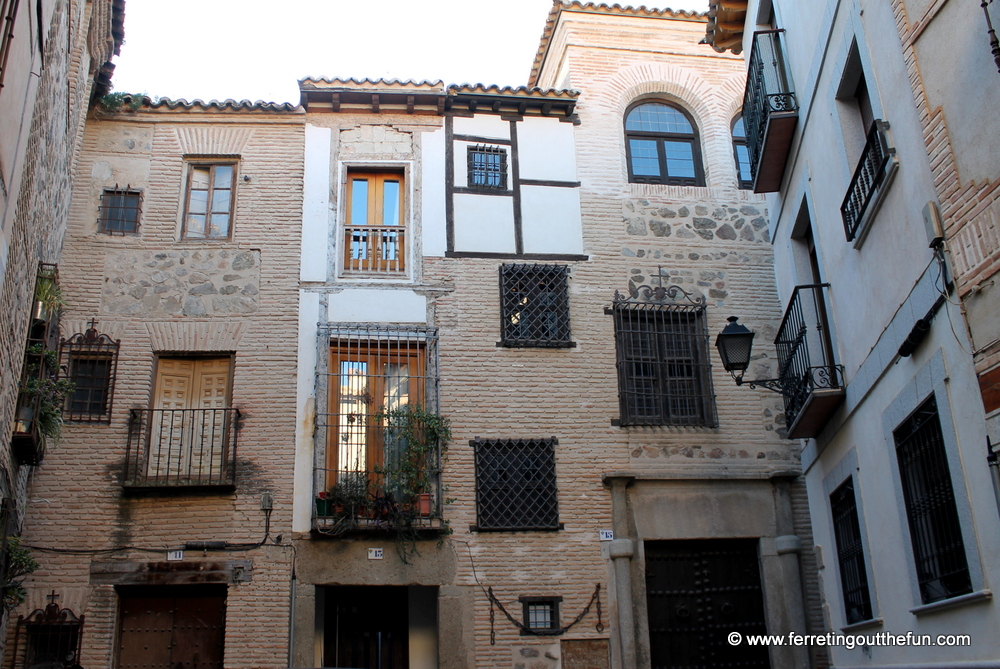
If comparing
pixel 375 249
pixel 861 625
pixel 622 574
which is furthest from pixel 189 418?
pixel 861 625

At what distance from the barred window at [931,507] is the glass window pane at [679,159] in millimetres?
7377

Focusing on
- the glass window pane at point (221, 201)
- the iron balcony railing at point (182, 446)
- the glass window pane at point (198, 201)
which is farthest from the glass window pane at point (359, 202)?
the iron balcony railing at point (182, 446)

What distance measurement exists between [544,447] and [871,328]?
504 centimetres

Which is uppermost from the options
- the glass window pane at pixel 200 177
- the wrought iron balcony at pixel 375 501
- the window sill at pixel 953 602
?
the glass window pane at pixel 200 177

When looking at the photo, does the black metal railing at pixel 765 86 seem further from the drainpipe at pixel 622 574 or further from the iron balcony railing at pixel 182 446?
the iron balcony railing at pixel 182 446

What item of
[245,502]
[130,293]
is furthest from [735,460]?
[130,293]

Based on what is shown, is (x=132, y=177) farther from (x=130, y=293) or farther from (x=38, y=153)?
(x=38, y=153)

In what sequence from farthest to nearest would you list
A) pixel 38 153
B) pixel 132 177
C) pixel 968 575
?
pixel 132 177
pixel 38 153
pixel 968 575

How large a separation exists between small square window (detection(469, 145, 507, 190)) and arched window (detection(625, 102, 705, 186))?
189cm

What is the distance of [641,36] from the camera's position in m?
14.2

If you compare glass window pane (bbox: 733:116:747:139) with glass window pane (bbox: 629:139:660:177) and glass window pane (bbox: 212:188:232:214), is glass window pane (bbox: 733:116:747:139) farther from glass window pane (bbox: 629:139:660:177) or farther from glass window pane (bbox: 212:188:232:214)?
glass window pane (bbox: 212:188:232:214)

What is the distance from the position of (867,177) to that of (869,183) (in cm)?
6

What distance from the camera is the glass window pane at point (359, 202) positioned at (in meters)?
12.6

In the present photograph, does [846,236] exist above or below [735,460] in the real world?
above
